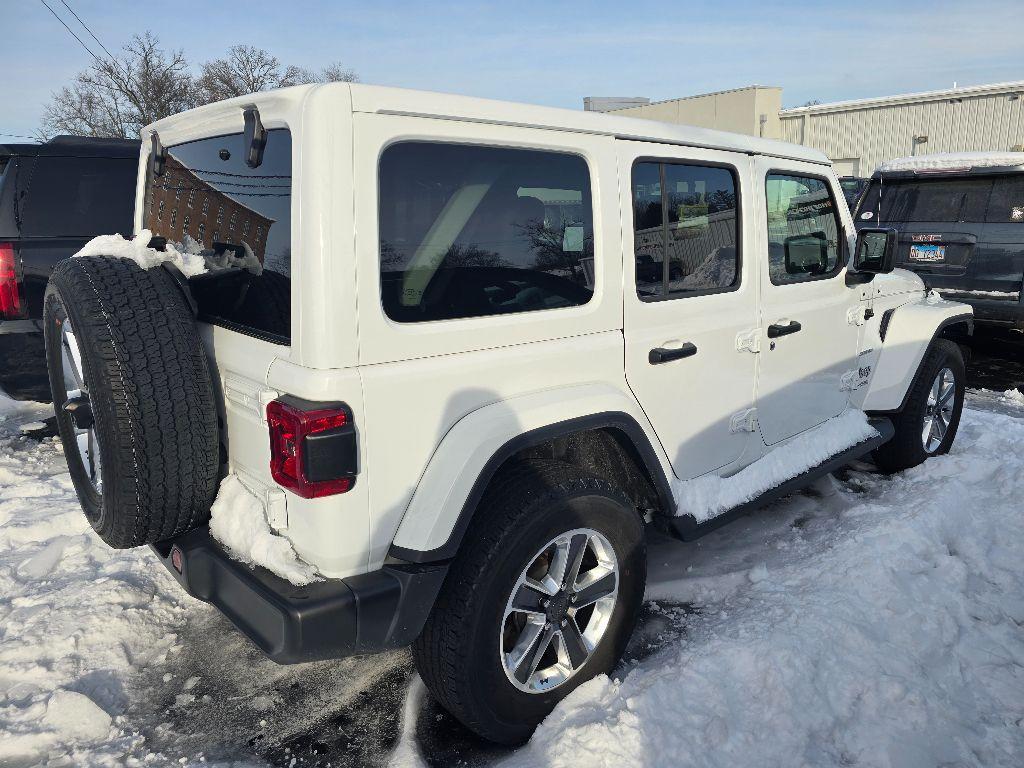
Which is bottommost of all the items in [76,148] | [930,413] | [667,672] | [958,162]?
[667,672]

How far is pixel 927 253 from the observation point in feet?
25.4

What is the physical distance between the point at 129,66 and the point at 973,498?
33.2 m

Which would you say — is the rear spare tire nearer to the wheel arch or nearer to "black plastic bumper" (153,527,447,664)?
"black plastic bumper" (153,527,447,664)

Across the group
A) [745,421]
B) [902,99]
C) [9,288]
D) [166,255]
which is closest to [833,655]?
[745,421]

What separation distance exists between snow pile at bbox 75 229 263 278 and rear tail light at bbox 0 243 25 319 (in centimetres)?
302

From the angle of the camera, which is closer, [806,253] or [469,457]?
[469,457]

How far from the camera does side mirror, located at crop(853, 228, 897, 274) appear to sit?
382cm

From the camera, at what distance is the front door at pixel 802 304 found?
3.44 metres

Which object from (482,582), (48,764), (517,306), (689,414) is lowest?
(48,764)

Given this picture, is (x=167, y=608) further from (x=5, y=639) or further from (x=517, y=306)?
(x=517, y=306)

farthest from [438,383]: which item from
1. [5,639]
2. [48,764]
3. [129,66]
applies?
[129,66]

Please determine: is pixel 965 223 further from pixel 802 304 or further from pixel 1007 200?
pixel 802 304

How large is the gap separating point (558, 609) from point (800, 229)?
228 cm

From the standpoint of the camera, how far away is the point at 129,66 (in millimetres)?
29281
